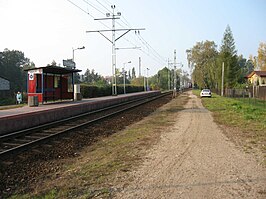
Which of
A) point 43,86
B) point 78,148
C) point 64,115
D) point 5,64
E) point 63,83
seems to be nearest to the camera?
point 78,148

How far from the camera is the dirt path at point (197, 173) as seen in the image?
15.1ft

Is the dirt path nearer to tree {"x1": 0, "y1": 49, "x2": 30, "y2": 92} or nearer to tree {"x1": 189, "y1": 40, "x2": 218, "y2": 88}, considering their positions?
tree {"x1": 0, "y1": 49, "x2": 30, "y2": 92}

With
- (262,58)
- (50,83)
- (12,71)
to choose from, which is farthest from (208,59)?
(50,83)

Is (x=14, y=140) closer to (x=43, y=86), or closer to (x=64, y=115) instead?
(x=64, y=115)

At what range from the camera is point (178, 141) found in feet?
29.9

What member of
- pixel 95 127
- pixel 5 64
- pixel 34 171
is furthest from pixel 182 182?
pixel 5 64

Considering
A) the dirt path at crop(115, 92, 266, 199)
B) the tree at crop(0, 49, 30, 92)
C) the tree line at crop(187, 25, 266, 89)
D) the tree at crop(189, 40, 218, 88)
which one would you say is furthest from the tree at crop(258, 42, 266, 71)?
the dirt path at crop(115, 92, 266, 199)

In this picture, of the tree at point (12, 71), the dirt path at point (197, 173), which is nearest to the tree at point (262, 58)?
the tree at point (12, 71)

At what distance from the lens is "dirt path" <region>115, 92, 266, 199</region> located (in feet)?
15.1

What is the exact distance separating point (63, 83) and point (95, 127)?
11.6 m

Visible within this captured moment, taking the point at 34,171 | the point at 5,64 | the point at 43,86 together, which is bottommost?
the point at 34,171

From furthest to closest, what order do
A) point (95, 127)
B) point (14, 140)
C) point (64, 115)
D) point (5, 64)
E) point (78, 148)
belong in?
1. point (5, 64)
2. point (64, 115)
3. point (95, 127)
4. point (14, 140)
5. point (78, 148)

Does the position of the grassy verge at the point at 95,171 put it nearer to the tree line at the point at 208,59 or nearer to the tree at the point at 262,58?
the tree line at the point at 208,59

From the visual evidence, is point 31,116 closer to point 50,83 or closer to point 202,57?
point 50,83
